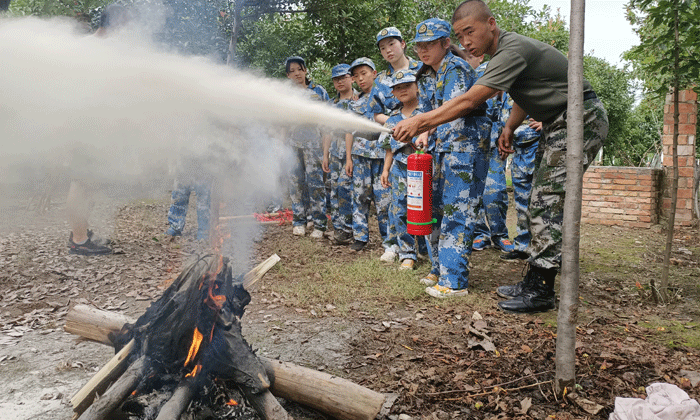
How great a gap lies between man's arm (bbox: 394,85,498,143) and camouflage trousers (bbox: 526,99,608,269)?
0.76 metres

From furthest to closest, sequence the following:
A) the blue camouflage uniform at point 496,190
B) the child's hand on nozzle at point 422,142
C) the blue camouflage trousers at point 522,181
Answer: the blue camouflage uniform at point 496,190 → the blue camouflage trousers at point 522,181 → the child's hand on nozzle at point 422,142

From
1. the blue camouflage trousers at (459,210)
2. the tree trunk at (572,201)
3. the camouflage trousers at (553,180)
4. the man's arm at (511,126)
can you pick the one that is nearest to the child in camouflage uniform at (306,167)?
the blue camouflage trousers at (459,210)

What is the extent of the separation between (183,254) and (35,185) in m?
6.30

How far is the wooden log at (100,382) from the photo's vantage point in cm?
218

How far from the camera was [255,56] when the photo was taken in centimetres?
962

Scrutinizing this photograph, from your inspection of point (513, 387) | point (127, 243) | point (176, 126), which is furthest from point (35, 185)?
point (513, 387)

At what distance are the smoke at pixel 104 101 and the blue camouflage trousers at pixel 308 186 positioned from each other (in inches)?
100.0

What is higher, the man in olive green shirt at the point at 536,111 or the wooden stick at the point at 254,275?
the man in olive green shirt at the point at 536,111

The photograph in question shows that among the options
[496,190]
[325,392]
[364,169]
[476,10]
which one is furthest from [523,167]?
[325,392]

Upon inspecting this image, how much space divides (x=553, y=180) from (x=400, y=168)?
6.24ft

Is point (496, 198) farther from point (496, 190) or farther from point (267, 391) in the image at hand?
point (267, 391)

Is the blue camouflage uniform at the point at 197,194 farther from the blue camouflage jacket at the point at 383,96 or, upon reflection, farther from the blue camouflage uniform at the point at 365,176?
the blue camouflage jacket at the point at 383,96

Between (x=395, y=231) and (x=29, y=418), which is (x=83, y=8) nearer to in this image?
(x=395, y=231)

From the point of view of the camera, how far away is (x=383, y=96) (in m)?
5.76
